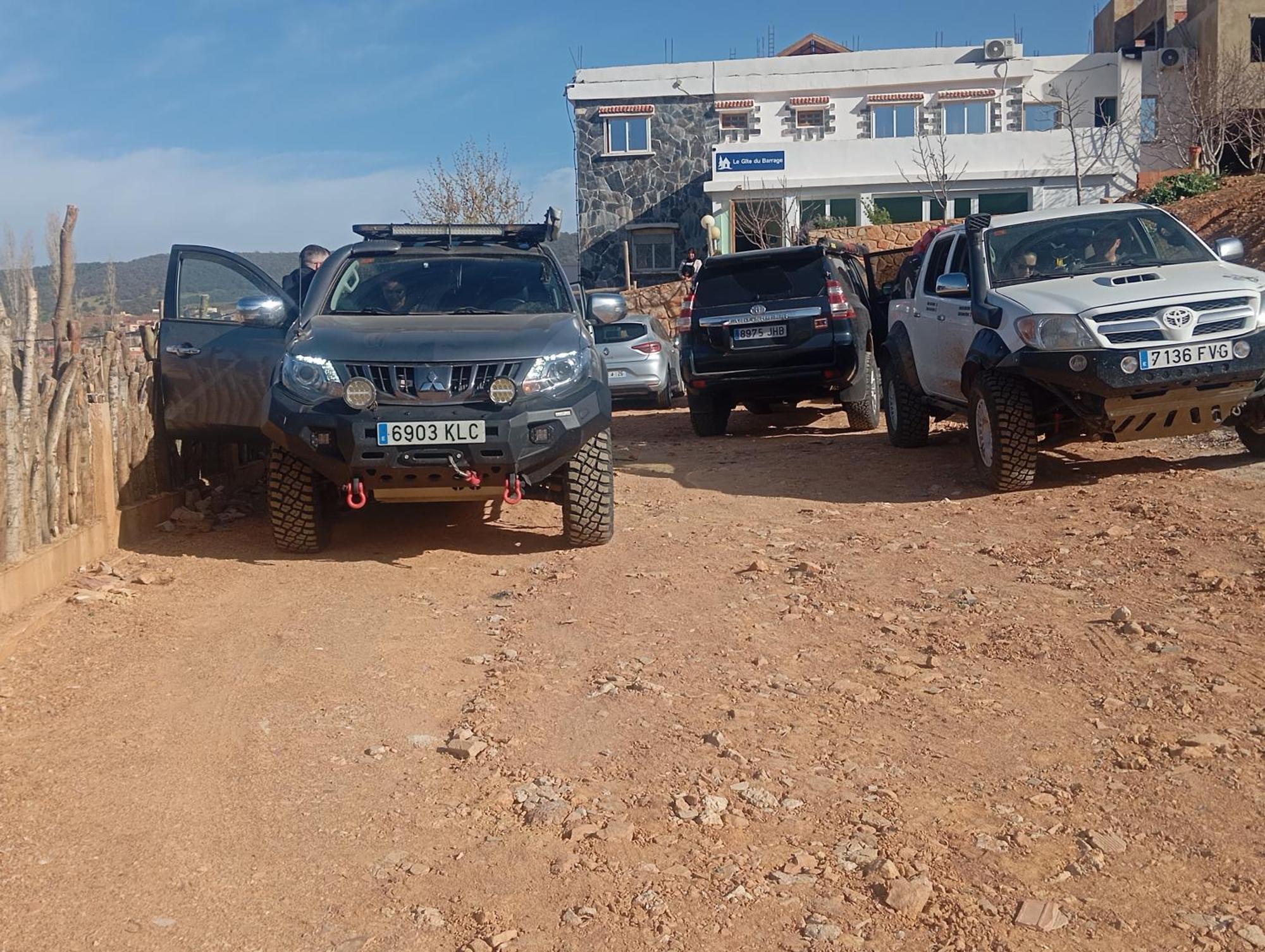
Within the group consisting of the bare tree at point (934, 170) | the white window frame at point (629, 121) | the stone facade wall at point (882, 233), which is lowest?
the stone facade wall at point (882, 233)

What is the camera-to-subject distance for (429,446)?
670 centimetres

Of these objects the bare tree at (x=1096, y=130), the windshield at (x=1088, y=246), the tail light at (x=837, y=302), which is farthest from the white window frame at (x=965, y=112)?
the windshield at (x=1088, y=246)

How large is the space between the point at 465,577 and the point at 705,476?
377 centimetres

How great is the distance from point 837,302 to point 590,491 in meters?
5.50

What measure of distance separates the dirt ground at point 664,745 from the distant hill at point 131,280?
1.88 metres

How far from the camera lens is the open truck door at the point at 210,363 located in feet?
27.7

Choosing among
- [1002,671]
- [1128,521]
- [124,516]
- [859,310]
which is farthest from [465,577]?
[859,310]

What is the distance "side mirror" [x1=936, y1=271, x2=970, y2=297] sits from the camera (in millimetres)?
8805

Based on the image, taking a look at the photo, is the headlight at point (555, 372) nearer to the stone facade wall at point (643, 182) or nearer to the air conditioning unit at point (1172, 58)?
the stone facade wall at point (643, 182)

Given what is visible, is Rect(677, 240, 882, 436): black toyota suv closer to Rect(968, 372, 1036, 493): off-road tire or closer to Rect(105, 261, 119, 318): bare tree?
Rect(968, 372, 1036, 493): off-road tire

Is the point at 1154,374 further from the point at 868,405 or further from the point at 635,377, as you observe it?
the point at 635,377

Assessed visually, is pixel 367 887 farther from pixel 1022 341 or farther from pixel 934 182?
pixel 934 182

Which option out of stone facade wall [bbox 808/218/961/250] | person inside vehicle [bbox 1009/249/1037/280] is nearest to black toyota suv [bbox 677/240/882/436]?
person inside vehicle [bbox 1009/249/1037/280]

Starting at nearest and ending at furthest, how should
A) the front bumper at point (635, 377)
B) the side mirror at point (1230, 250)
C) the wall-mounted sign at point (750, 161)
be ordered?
the side mirror at point (1230, 250)
the front bumper at point (635, 377)
the wall-mounted sign at point (750, 161)
